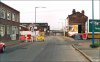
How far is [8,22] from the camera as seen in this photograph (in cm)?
6412

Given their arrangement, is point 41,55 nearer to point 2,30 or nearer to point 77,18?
point 2,30

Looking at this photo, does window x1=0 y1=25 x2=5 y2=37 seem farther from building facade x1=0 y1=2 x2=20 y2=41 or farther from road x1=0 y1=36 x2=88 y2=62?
road x1=0 y1=36 x2=88 y2=62

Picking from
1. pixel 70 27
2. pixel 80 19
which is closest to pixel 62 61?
pixel 70 27

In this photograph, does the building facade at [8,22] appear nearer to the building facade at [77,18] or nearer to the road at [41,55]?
the road at [41,55]

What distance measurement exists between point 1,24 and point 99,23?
97.6 ft

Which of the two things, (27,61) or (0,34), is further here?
(0,34)

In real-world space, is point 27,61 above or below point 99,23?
below

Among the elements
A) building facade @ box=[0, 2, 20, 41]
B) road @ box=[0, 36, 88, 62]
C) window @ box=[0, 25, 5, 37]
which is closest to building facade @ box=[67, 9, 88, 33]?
building facade @ box=[0, 2, 20, 41]

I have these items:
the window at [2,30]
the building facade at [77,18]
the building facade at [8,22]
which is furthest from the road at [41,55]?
the building facade at [77,18]

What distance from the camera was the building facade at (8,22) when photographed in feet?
193

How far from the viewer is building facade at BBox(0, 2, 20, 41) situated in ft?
193

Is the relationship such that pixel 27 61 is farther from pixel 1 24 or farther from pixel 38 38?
pixel 38 38

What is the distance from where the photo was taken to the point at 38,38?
64.5 m

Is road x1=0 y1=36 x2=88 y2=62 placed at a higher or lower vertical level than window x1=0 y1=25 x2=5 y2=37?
lower
